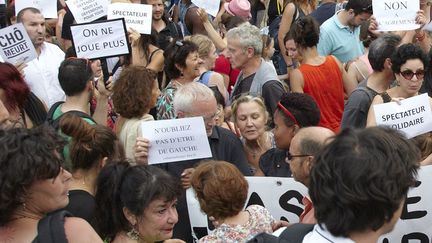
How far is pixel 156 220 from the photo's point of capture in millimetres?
4188

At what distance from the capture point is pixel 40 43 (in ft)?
27.3

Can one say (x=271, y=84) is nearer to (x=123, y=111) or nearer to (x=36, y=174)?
(x=123, y=111)

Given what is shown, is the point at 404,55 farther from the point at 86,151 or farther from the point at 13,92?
the point at 13,92

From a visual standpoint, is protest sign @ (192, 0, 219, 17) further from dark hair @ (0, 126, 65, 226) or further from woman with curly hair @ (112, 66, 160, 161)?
dark hair @ (0, 126, 65, 226)

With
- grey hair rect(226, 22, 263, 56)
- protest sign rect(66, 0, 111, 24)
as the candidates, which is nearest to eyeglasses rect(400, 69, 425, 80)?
grey hair rect(226, 22, 263, 56)

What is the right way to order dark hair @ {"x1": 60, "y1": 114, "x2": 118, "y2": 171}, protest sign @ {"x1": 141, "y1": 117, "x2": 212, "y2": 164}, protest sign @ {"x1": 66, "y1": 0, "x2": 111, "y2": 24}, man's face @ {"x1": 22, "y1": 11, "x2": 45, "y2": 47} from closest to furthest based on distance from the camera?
dark hair @ {"x1": 60, "y1": 114, "x2": 118, "y2": 171}, protest sign @ {"x1": 141, "y1": 117, "x2": 212, "y2": 164}, man's face @ {"x1": 22, "y1": 11, "x2": 45, "y2": 47}, protest sign @ {"x1": 66, "y1": 0, "x2": 111, "y2": 24}

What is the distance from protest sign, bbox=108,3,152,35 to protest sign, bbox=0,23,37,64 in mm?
1406

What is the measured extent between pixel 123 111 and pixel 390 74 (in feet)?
6.89

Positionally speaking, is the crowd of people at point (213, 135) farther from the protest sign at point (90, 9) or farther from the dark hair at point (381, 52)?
the protest sign at point (90, 9)

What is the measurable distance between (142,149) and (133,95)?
816 mm

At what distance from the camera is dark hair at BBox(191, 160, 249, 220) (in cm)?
440

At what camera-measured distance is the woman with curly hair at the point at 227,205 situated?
438 centimetres

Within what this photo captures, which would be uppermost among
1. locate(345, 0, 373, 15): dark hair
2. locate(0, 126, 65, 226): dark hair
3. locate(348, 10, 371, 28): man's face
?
locate(0, 126, 65, 226): dark hair

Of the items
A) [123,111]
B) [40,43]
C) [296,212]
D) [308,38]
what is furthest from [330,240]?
[40,43]
